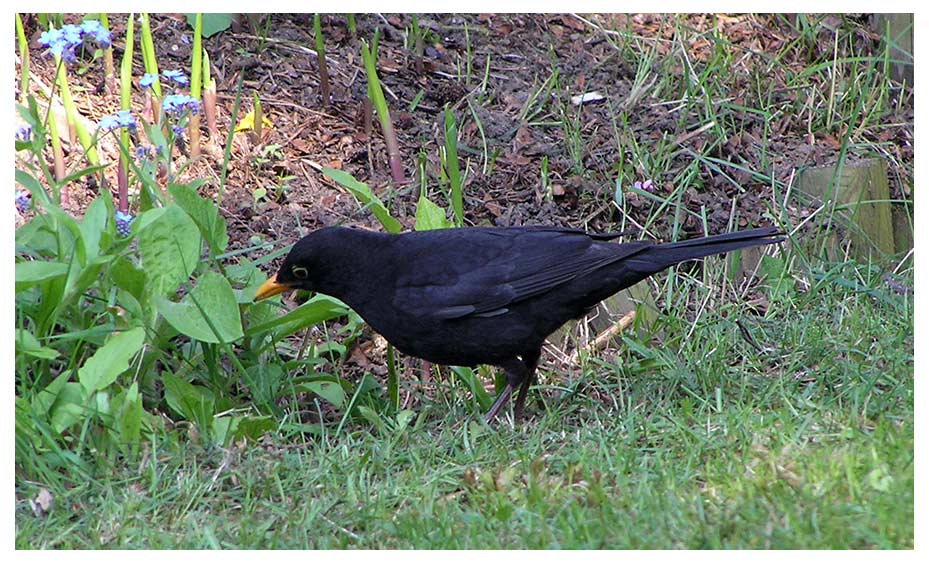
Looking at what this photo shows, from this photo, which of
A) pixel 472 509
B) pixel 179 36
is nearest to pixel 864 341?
pixel 472 509

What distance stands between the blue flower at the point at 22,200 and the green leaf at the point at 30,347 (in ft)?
2.43

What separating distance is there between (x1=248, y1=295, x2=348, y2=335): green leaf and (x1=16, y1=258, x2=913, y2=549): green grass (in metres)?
0.49

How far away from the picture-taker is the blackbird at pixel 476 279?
4.78 meters

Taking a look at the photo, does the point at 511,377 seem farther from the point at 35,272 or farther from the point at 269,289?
the point at 35,272

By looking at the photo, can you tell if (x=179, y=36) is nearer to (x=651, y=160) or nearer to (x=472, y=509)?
(x=651, y=160)

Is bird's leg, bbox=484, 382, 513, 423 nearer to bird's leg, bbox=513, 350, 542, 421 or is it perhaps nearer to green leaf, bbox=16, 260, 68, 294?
bird's leg, bbox=513, 350, 542, 421

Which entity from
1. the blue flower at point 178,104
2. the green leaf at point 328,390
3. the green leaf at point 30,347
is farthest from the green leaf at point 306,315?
the blue flower at point 178,104

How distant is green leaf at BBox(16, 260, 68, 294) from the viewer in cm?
397

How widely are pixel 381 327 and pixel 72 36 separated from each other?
180 centimetres

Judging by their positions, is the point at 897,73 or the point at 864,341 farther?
the point at 897,73

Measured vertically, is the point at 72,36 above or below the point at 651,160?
above

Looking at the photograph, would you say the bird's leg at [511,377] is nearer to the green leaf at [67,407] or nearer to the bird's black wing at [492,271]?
the bird's black wing at [492,271]

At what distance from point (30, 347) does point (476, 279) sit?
1845 millimetres

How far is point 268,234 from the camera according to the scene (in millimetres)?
5875
